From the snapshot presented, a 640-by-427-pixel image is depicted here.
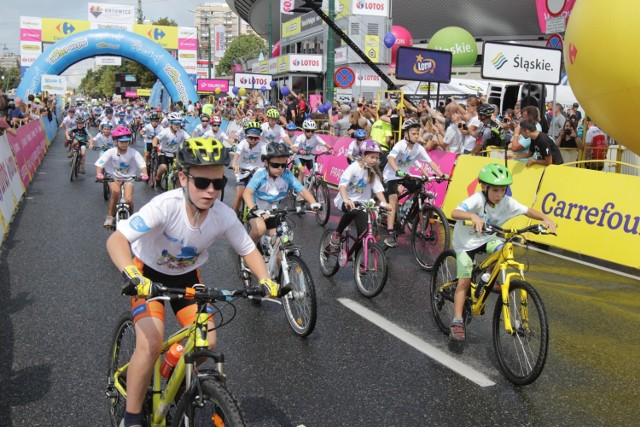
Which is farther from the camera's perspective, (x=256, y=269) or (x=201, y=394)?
(x=256, y=269)

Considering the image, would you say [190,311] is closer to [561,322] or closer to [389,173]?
[561,322]

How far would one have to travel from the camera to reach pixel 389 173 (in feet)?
32.1

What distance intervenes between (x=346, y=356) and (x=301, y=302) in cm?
82

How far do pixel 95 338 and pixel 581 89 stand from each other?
23.7ft

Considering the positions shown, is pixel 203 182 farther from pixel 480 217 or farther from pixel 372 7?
pixel 372 7

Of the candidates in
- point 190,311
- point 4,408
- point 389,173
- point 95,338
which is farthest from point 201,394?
point 389,173

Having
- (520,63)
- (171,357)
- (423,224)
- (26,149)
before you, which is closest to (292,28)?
(26,149)

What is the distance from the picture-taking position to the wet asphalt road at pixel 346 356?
4371 mm

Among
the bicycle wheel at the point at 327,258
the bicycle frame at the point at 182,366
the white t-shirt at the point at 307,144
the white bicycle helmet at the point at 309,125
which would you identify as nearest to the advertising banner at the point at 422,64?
the white t-shirt at the point at 307,144

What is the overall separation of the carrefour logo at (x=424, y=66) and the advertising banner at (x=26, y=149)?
1013cm

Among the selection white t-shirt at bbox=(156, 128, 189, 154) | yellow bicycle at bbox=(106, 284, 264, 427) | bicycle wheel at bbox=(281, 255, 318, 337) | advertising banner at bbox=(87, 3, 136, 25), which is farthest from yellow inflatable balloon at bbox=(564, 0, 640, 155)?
advertising banner at bbox=(87, 3, 136, 25)

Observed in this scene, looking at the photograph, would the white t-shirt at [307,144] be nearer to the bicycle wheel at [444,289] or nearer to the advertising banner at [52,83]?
the bicycle wheel at [444,289]

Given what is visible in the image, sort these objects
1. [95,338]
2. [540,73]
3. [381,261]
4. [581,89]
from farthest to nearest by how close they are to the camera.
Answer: [540,73] → [581,89] → [381,261] → [95,338]

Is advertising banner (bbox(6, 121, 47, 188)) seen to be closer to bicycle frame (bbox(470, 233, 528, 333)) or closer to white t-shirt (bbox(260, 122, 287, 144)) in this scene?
white t-shirt (bbox(260, 122, 287, 144))
